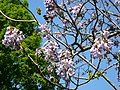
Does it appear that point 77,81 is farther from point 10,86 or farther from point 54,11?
point 10,86

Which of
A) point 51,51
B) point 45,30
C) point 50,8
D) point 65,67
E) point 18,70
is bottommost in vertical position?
point 65,67

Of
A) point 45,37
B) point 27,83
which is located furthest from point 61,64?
point 27,83

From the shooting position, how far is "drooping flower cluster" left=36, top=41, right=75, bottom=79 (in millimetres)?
4828

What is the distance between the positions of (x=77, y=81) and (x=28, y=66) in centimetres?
1736

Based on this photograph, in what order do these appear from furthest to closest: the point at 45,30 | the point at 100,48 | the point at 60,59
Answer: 1. the point at 45,30
2. the point at 60,59
3. the point at 100,48

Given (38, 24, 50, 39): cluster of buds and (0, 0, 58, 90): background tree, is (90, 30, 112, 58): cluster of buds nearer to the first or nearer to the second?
(38, 24, 50, 39): cluster of buds

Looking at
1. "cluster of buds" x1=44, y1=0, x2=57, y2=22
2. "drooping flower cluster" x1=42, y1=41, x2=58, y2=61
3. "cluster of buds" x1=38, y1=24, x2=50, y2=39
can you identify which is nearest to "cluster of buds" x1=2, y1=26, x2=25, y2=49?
"drooping flower cluster" x1=42, y1=41, x2=58, y2=61

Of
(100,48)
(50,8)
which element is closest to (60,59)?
(100,48)


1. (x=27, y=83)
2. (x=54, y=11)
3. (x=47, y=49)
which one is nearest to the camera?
(x=47, y=49)

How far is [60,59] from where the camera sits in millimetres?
5059

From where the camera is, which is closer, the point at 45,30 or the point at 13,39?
the point at 13,39

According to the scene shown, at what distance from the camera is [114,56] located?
5.71 m

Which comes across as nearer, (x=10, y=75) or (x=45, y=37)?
(x=45, y=37)

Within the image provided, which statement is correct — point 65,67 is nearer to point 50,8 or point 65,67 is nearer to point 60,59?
point 60,59
